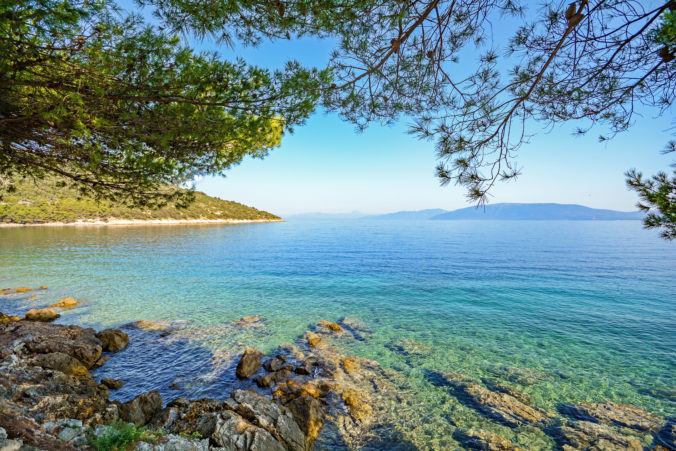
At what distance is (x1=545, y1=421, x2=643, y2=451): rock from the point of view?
17.0 ft

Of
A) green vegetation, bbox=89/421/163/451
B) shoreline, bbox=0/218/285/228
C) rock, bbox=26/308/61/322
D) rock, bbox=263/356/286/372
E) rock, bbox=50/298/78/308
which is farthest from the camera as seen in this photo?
shoreline, bbox=0/218/285/228

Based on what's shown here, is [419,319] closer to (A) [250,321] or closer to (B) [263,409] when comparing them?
(A) [250,321]

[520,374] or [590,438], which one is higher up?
[590,438]

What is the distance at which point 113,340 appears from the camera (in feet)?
28.7

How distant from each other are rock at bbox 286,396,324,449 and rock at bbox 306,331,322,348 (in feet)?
11.5

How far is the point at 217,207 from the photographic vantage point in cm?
12431

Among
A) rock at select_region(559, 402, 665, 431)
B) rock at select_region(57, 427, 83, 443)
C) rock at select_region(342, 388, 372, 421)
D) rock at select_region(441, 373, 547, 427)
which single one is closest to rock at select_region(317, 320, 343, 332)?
rock at select_region(342, 388, 372, 421)

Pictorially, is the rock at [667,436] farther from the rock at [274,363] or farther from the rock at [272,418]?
the rock at [274,363]

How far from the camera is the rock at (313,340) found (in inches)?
373

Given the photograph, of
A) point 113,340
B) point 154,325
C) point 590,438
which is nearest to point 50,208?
point 154,325

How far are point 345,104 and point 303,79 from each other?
108cm

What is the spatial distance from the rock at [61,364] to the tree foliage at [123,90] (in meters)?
4.76

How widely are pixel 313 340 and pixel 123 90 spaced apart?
8.43 meters

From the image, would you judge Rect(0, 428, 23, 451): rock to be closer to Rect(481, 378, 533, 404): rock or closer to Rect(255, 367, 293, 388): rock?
Rect(255, 367, 293, 388): rock
